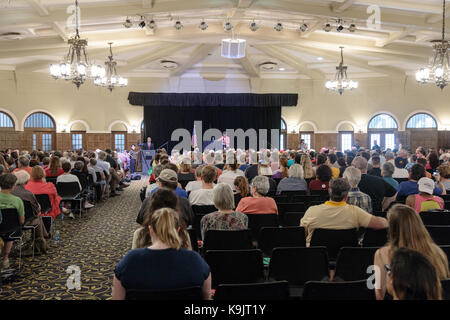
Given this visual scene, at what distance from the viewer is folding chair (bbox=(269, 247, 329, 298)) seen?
3.01 metres

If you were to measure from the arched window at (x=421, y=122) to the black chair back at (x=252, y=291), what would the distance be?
19789 millimetres

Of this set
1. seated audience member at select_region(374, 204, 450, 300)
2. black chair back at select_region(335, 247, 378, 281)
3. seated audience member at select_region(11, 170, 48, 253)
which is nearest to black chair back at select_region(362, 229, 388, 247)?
black chair back at select_region(335, 247, 378, 281)

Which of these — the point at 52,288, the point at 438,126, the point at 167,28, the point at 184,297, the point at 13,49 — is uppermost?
the point at 167,28

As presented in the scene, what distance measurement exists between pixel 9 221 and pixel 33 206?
2.16 feet

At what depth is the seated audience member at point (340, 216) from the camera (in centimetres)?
361

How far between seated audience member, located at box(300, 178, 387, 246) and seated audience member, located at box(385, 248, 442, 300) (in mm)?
2019

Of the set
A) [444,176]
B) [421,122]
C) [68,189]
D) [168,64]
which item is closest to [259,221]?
[444,176]

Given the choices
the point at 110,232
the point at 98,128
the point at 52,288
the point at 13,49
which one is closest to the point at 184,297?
the point at 52,288

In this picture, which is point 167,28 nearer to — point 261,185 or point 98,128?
point 98,128

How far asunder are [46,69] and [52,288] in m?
16.5

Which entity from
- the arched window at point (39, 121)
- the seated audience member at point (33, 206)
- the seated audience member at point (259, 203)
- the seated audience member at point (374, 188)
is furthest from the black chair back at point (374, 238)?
the arched window at point (39, 121)

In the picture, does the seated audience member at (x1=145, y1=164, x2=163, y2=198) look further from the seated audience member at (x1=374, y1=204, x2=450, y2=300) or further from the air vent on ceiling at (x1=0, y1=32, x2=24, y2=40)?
the air vent on ceiling at (x1=0, y1=32, x2=24, y2=40)

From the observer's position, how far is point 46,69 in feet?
60.1

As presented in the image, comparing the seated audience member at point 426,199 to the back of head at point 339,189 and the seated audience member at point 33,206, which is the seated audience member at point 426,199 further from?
the seated audience member at point 33,206
